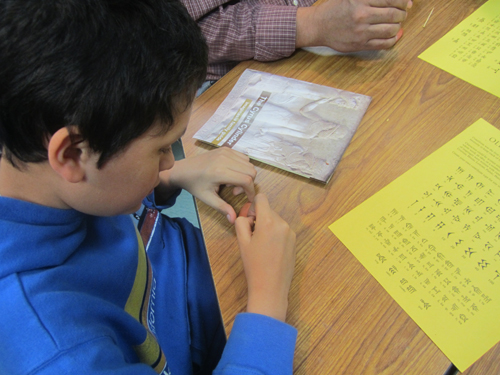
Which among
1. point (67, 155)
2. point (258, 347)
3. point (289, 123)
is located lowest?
point (258, 347)

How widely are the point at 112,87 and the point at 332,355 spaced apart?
0.40m

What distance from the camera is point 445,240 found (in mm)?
506

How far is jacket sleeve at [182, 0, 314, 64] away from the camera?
807mm

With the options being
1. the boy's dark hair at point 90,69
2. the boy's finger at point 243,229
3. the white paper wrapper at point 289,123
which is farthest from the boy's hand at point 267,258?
the boy's dark hair at point 90,69

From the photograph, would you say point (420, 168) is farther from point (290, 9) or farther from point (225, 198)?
point (290, 9)

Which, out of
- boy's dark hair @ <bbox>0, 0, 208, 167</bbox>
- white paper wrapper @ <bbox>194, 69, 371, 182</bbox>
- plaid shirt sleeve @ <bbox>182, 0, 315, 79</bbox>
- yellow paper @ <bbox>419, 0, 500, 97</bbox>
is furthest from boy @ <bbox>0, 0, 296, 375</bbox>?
yellow paper @ <bbox>419, 0, 500, 97</bbox>

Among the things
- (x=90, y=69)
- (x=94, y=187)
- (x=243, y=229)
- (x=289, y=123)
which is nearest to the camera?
(x=90, y=69)

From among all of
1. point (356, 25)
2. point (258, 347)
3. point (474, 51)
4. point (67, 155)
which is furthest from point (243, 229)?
point (474, 51)

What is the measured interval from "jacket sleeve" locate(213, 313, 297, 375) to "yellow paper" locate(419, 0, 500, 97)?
60 centimetres

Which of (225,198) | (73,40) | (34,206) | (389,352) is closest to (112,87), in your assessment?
(73,40)

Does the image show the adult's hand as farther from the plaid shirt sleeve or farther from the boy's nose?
the boy's nose

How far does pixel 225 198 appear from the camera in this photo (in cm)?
63

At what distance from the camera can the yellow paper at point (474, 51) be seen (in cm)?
70

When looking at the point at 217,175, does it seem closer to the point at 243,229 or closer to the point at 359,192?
the point at 243,229
